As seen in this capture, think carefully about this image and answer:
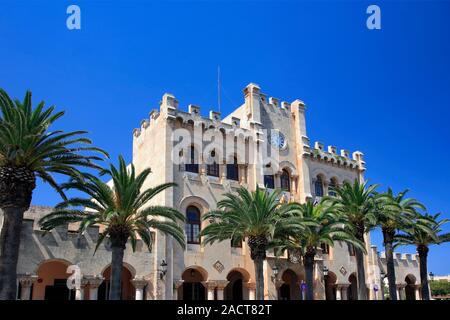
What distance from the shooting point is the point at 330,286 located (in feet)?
116

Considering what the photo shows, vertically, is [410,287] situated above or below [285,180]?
below

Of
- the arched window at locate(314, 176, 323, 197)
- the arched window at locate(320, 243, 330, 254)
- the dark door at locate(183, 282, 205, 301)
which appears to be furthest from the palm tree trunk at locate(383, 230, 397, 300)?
the dark door at locate(183, 282, 205, 301)

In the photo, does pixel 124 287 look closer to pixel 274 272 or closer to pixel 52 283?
pixel 52 283

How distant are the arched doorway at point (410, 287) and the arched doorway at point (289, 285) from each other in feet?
50.8

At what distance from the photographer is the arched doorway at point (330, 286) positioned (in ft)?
114

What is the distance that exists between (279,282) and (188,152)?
11135 mm

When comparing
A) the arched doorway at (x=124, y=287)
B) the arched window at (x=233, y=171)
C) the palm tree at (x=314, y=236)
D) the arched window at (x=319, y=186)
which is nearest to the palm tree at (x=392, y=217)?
the palm tree at (x=314, y=236)

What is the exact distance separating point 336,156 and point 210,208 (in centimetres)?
1545

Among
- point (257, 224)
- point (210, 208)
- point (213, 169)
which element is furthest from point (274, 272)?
point (213, 169)

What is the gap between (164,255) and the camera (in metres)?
26.4
